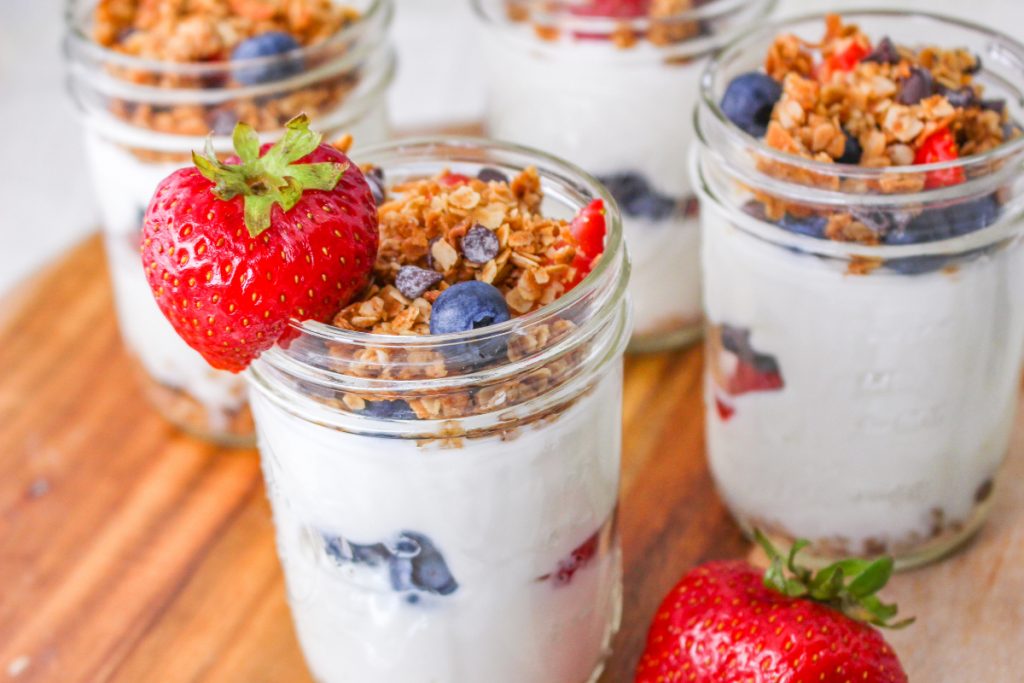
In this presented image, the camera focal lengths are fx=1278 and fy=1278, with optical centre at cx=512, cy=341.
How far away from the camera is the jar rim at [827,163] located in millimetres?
1070

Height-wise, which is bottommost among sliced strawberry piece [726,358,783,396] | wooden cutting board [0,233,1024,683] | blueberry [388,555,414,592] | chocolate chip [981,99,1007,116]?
wooden cutting board [0,233,1024,683]

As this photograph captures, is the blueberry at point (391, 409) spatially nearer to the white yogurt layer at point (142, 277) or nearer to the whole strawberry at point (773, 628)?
the whole strawberry at point (773, 628)

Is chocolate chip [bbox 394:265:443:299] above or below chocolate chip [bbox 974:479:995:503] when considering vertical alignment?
above

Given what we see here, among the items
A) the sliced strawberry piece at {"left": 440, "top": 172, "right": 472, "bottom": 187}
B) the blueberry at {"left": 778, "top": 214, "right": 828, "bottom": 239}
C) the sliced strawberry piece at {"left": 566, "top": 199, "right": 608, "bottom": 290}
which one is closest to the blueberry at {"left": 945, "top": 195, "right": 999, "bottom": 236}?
the blueberry at {"left": 778, "top": 214, "right": 828, "bottom": 239}

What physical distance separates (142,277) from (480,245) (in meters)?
0.62

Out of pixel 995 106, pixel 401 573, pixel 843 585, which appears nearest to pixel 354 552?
pixel 401 573

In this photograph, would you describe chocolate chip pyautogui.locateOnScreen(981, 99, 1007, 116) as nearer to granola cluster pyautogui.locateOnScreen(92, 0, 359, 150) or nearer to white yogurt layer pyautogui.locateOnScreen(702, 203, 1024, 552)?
white yogurt layer pyautogui.locateOnScreen(702, 203, 1024, 552)

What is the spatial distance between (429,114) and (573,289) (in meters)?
1.57

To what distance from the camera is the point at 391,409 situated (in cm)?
91

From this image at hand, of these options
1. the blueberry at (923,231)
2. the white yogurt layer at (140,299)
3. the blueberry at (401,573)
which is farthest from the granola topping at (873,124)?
the white yogurt layer at (140,299)

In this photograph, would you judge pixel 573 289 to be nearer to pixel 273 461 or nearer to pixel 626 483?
pixel 273 461

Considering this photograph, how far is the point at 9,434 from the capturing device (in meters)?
1.53

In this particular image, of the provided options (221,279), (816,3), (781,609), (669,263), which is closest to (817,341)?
(781,609)

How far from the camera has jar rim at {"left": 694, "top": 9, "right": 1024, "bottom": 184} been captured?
1070 mm
